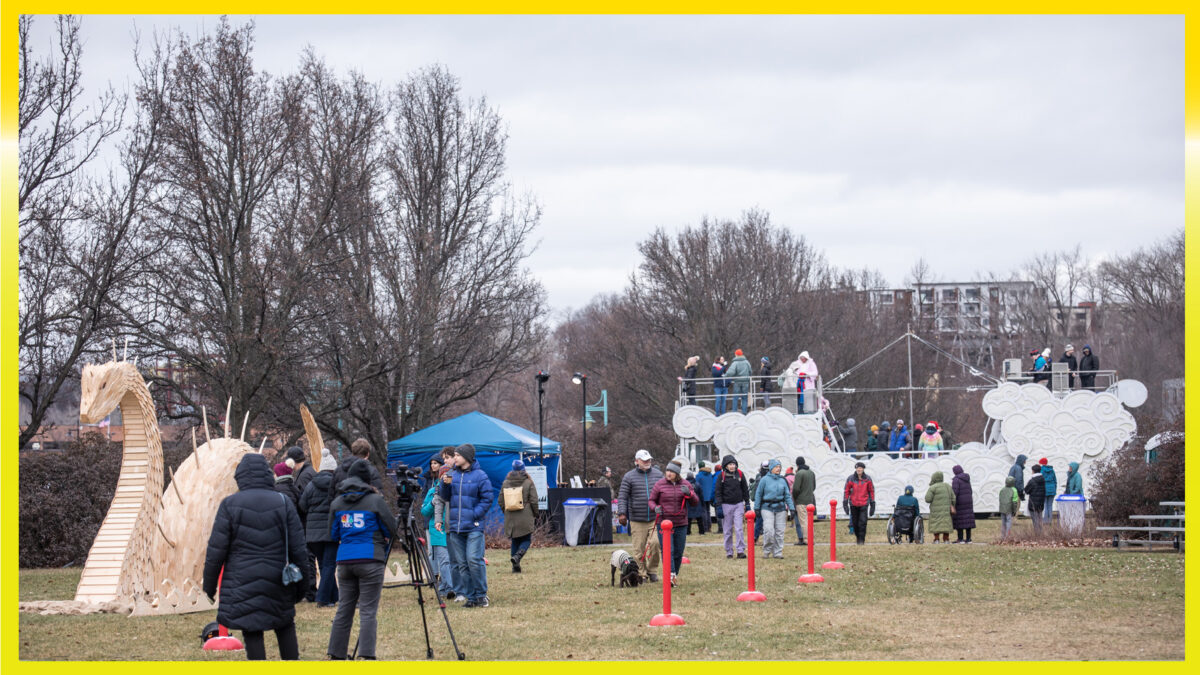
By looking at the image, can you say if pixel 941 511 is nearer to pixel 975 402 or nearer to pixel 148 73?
pixel 148 73

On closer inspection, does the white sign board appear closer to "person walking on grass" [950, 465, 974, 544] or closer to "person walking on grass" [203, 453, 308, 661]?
"person walking on grass" [950, 465, 974, 544]

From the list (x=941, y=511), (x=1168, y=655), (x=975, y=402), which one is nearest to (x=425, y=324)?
(x=941, y=511)

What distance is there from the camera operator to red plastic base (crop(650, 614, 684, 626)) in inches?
133

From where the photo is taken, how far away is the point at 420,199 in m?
37.6

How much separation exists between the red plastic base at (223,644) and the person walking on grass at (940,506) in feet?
53.9

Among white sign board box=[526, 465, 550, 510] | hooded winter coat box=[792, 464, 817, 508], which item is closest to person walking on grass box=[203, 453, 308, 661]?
hooded winter coat box=[792, 464, 817, 508]

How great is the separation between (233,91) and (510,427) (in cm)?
976

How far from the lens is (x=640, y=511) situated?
54.4ft

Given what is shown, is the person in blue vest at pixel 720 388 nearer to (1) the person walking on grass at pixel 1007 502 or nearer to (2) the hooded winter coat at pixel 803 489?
(1) the person walking on grass at pixel 1007 502

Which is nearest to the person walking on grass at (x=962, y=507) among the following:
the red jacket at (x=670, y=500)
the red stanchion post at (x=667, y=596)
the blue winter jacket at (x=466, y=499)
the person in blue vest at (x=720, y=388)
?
the red jacket at (x=670, y=500)

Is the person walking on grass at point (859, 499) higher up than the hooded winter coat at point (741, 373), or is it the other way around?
the hooded winter coat at point (741, 373)

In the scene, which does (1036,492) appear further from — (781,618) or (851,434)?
(781,618)

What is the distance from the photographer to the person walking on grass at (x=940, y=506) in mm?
24203

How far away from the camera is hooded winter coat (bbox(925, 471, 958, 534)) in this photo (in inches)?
953
